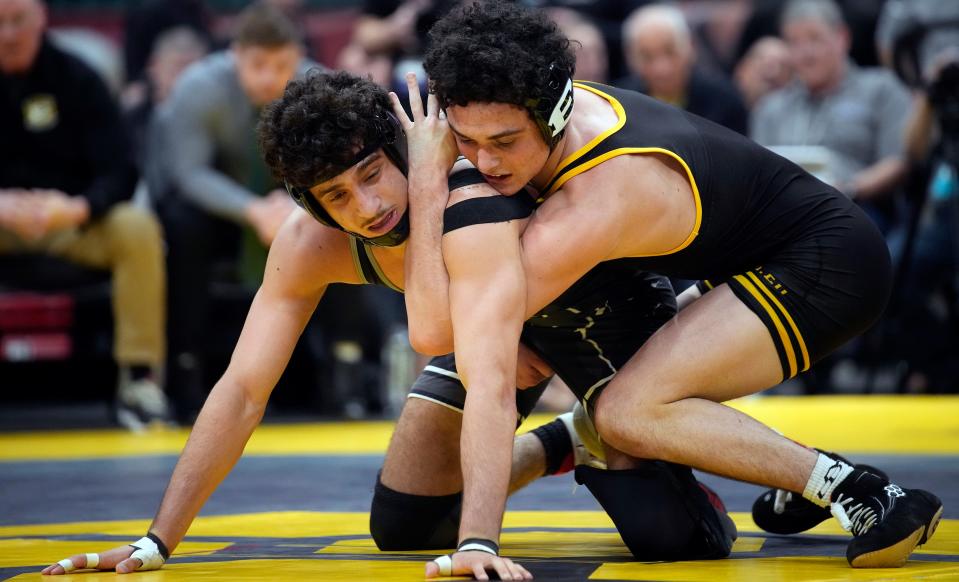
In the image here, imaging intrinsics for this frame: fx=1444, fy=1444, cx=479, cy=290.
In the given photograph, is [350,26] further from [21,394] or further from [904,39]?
[904,39]

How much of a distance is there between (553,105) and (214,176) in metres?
3.96

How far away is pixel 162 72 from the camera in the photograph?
345 inches

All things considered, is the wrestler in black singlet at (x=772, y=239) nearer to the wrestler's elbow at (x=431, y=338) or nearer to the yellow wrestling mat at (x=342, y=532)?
the wrestler's elbow at (x=431, y=338)

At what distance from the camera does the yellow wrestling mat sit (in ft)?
9.29

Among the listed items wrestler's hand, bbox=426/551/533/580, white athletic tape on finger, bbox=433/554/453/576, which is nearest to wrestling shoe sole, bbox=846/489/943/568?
wrestler's hand, bbox=426/551/533/580

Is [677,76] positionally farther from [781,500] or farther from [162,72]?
[781,500]

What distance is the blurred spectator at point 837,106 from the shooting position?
759cm

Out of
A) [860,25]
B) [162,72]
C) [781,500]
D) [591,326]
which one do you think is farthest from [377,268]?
[860,25]

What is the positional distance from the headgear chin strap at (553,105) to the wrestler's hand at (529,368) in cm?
75

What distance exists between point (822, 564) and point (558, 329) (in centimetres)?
88

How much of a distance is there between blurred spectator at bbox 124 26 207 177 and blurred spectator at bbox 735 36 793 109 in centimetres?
336

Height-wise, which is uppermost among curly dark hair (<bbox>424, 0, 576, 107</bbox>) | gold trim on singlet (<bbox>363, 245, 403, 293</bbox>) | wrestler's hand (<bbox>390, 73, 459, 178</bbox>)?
curly dark hair (<bbox>424, 0, 576, 107</bbox>)

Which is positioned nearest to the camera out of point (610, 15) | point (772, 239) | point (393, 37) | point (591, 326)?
point (772, 239)

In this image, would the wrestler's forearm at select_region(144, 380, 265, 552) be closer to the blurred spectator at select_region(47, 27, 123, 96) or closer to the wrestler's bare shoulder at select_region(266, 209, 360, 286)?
the wrestler's bare shoulder at select_region(266, 209, 360, 286)
